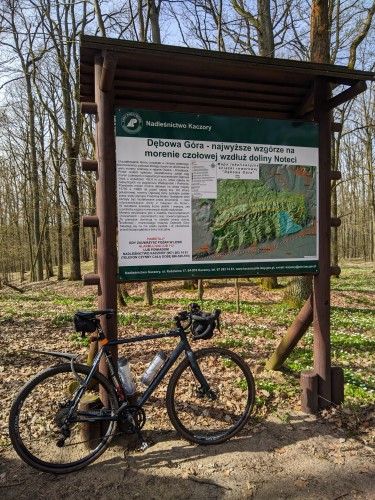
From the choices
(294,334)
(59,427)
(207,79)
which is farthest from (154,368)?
(207,79)

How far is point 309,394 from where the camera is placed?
401 centimetres

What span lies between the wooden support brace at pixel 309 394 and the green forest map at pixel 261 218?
1345 millimetres

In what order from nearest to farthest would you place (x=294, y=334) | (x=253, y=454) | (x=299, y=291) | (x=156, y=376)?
(x=253, y=454)
(x=156, y=376)
(x=294, y=334)
(x=299, y=291)

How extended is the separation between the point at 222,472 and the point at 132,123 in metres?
3.24

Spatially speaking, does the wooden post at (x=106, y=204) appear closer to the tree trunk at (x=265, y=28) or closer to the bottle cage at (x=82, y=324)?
the bottle cage at (x=82, y=324)

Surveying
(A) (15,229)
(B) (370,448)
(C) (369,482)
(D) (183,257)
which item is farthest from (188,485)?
(A) (15,229)

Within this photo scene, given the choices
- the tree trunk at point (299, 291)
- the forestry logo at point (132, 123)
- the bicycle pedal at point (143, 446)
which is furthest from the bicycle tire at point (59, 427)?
the tree trunk at point (299, 291)

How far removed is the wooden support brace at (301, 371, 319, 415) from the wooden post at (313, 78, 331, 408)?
0.14 meters

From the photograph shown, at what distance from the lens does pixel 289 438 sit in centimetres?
354

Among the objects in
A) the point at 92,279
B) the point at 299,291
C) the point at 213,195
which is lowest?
the point at 299,291

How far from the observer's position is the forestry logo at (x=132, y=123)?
3.55 m

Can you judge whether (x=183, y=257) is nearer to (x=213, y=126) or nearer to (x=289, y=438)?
(x=213, y=126)

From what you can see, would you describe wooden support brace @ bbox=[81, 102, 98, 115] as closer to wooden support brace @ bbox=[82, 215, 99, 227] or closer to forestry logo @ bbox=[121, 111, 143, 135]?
forestry logo @ bbox=[121, 111, 143, 135]

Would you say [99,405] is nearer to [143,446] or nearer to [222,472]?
[143,446]
